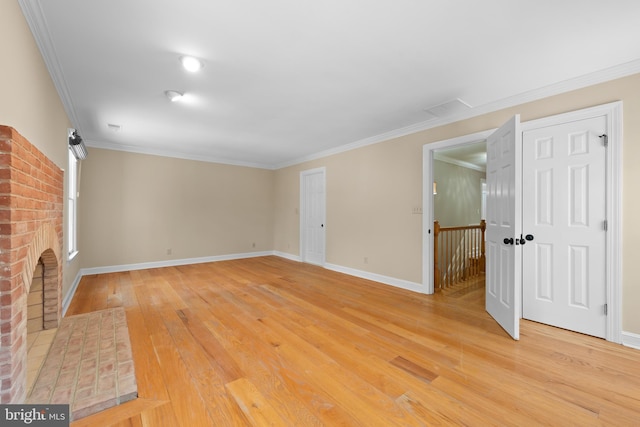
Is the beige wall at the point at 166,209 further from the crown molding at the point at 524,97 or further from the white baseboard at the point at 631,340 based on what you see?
the white baseboard at the point at 631,340

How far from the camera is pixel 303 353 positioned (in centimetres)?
221

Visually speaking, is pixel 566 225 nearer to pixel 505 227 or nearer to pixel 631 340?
pixel 505 227

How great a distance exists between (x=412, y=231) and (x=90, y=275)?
223 inches

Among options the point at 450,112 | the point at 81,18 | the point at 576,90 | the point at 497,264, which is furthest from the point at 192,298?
the point at 576,90

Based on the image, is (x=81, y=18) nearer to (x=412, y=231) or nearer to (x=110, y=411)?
(x=110, y=411)

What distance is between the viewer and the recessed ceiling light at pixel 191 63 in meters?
2.30

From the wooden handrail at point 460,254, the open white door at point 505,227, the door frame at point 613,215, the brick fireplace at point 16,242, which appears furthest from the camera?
the wooden handrail at point 460,254

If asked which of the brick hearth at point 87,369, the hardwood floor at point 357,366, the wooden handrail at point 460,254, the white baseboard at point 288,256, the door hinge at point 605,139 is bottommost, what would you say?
the hardwood floor at point 357,366

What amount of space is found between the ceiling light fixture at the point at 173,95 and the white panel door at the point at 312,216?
10.4 feet

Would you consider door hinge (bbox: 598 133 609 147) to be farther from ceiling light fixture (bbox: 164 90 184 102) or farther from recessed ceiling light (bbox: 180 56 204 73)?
ceiling light fixture (bbox: 164 90 184 102)

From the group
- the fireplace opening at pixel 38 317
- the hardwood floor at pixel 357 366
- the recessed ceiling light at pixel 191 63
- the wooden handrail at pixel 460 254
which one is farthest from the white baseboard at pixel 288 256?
the recessed ceiling light at pixel 191 63

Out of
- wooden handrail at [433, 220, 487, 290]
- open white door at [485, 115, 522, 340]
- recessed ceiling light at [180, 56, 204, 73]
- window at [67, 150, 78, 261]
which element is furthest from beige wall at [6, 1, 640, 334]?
recessed ceiling light at [180, 56, 204, 73]

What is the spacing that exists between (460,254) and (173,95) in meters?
4.94

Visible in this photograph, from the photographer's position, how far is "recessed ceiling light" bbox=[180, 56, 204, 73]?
2.30 metres
